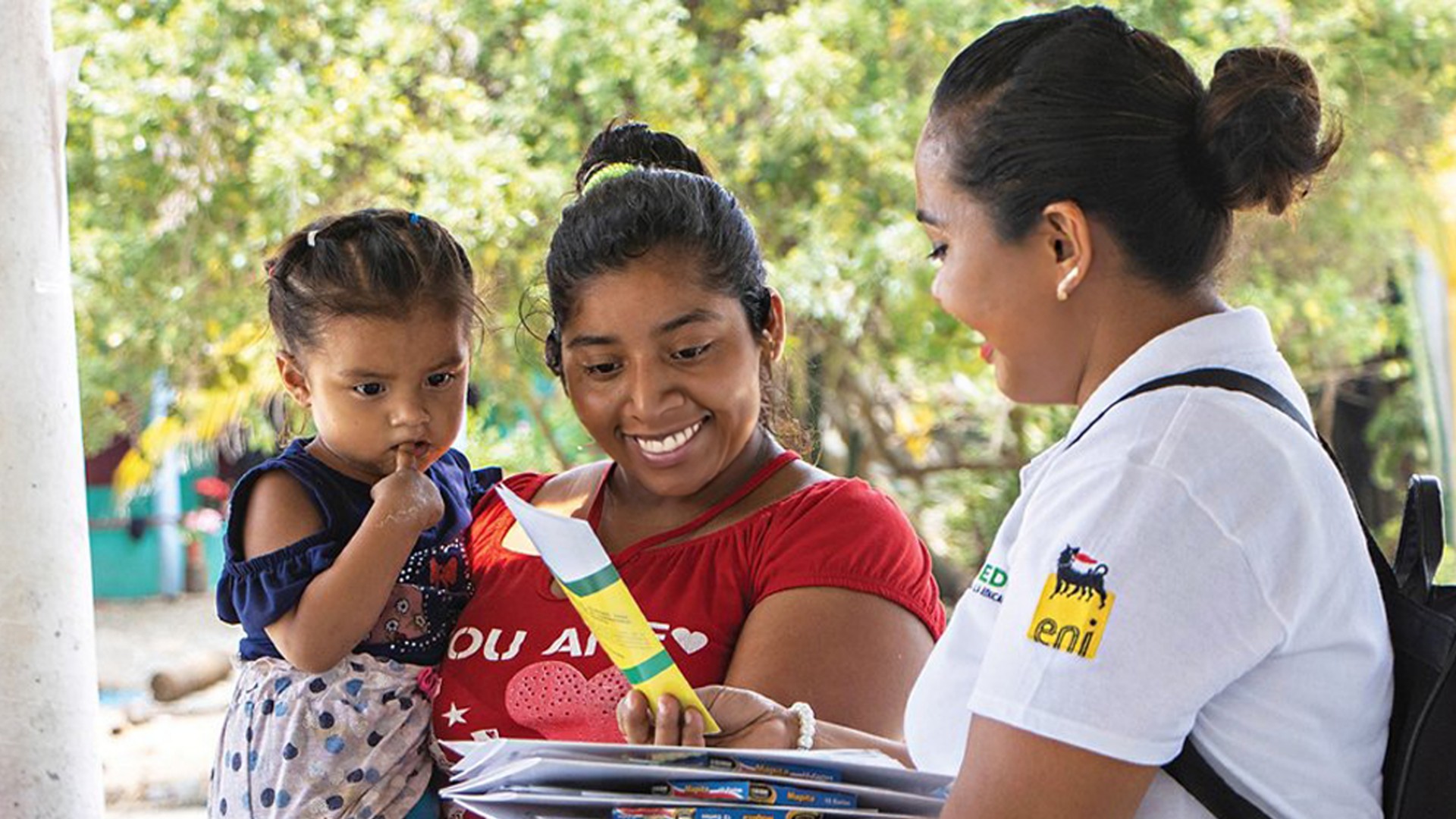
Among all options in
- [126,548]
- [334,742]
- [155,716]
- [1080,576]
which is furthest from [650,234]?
[126,548]

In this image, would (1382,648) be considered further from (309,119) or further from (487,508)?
(309,119)

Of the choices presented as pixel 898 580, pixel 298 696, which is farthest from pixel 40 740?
pixel 898 580

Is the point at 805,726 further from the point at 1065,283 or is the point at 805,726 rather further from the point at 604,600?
the point at 1065,283

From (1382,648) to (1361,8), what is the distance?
611cm

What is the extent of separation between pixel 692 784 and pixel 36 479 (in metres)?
2.07

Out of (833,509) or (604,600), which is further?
(833,509)

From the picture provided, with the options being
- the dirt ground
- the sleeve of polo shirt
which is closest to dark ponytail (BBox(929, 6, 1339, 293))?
the sleeve of polo shirt

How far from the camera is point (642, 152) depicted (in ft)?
8.45

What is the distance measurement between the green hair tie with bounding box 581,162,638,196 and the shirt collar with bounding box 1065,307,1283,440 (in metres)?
0.99

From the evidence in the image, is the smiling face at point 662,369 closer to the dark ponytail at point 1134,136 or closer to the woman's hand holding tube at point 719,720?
the woman's hand holding tube at point 719,720

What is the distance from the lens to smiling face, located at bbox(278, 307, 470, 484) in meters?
2.34

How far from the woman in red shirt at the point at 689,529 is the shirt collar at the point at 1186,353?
590 mm

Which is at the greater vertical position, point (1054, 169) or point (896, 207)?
point (1054, 169)

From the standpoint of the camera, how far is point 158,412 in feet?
27.9
